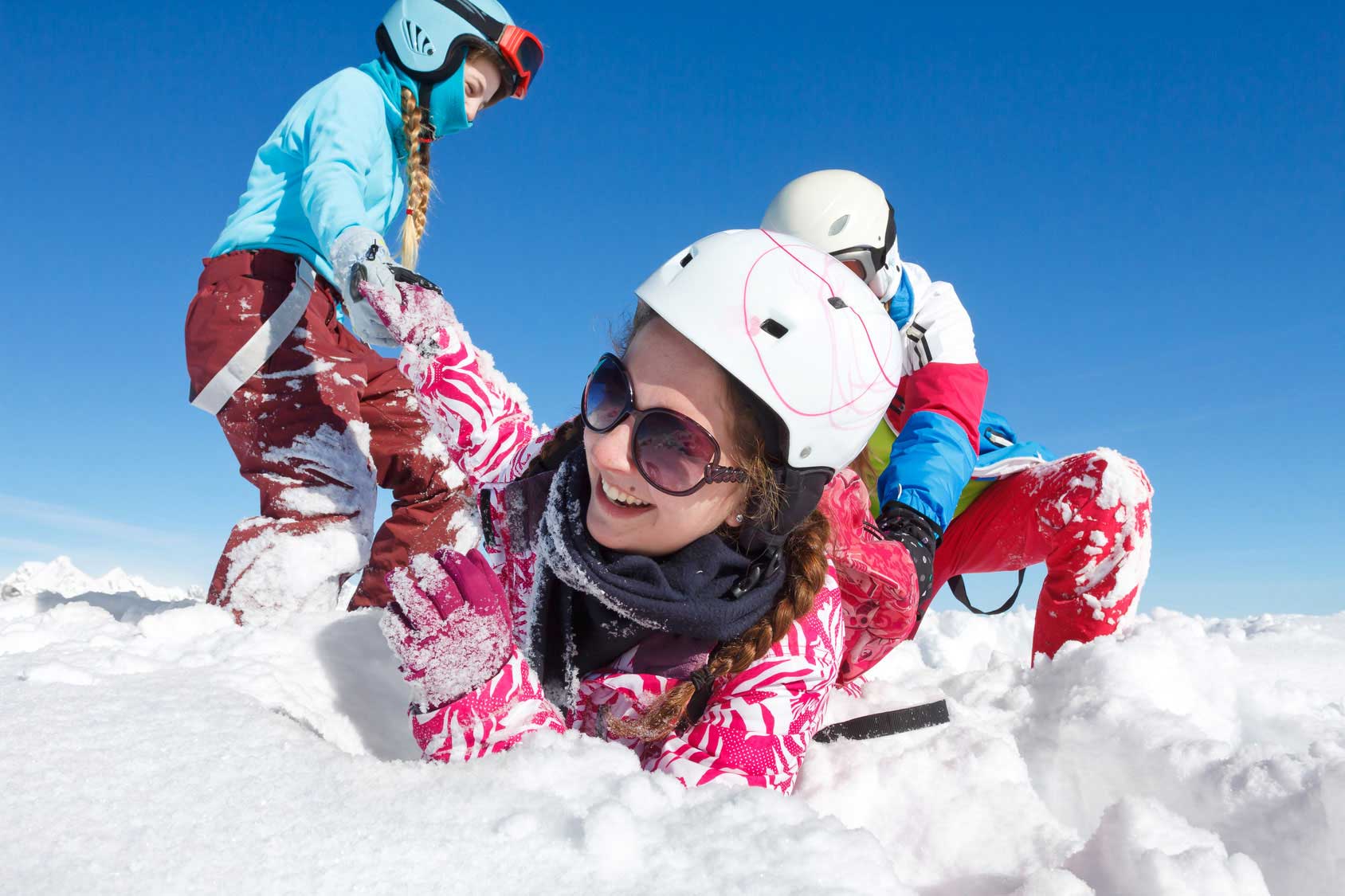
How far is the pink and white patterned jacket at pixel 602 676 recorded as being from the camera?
179 centimetres

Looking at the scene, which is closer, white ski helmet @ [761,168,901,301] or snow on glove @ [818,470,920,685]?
snow on glove @ [818,470,920,685]

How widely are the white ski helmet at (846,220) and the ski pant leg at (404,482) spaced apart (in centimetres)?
202

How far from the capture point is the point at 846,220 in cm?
351

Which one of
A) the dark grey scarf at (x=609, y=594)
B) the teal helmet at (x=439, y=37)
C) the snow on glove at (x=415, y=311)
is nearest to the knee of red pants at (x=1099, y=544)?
the dark grey scarf at (x=609, y=594)

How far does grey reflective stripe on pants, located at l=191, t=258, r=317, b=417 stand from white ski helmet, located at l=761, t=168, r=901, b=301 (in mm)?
2086

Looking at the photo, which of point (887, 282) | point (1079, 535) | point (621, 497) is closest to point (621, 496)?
point (621, 497)

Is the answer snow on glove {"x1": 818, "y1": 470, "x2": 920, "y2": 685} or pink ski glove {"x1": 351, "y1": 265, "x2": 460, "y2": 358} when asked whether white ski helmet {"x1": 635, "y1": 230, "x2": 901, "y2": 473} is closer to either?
snow on glove {"x1": 818, "y1": 470, "x2": 920, "y2": 685}

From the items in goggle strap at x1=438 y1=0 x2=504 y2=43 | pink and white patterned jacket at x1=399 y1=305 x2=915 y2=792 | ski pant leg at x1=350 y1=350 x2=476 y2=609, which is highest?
goggle strap at x1=438 y1=0 x2=504 y2=43

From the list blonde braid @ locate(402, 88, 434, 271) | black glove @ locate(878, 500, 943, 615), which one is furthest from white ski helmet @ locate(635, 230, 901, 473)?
blonde braid @ locate(402, 88, 434, 271)

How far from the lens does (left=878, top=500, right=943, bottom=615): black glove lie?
10.2ft

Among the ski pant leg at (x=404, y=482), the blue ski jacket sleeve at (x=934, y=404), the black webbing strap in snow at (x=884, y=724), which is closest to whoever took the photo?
the black webbing strap in snow at (x=884, y=724)

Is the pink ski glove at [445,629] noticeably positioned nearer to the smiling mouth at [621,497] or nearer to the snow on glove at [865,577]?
the smiling mouth at [621,497]

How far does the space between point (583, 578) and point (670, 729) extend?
41 cm

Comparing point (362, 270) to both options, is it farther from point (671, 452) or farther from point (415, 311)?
point (671, 452)
